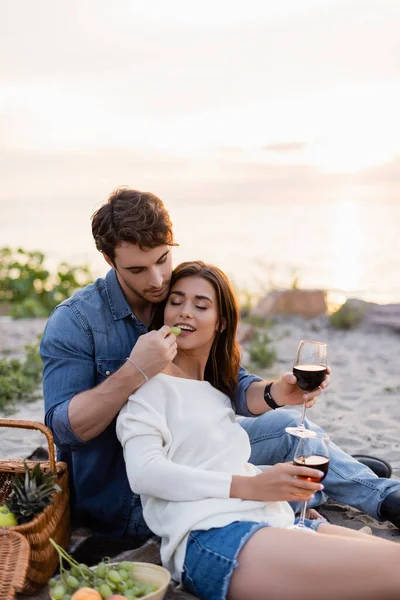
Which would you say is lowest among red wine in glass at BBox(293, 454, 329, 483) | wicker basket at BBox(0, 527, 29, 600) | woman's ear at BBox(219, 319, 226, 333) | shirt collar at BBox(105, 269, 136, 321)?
wicker basket at BBox(0, 527, 29, 600)

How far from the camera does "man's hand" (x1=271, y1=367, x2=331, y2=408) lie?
10.7 ft

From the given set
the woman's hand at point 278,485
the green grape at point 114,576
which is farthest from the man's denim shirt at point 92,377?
the woman's hand at point 278,485

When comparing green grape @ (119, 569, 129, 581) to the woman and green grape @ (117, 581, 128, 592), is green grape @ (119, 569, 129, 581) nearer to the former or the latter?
green grape @ (117, 581, 128, 592)

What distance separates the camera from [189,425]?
9.71 ft

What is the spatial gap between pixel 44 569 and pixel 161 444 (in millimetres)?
685

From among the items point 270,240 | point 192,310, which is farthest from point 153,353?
point 270,240

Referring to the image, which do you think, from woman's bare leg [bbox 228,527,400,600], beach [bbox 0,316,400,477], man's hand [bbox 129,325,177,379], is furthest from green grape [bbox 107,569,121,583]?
beach [bbox 0,316,400,477]

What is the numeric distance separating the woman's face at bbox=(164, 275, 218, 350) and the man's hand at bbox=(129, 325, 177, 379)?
10.2 inches

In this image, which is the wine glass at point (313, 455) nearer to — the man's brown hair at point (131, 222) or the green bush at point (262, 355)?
the man's brown hair at point (131, 222)

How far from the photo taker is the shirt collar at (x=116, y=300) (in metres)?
3.35

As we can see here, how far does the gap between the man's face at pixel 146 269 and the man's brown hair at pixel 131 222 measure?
3cm

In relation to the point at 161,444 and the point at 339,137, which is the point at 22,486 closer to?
the point at 161,444

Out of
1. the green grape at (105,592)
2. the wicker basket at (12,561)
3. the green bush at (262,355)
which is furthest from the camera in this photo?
the green bush at (262,355)

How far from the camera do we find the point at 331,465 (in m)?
3.66
